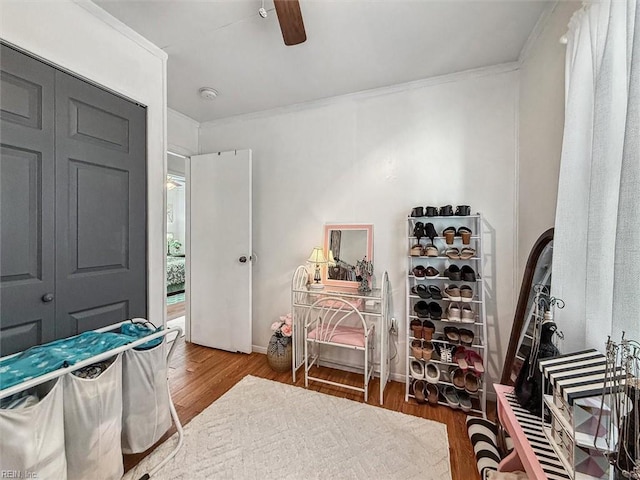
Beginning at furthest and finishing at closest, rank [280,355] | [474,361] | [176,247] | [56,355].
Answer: [176,247], [280,355], [474,361], [56,355]

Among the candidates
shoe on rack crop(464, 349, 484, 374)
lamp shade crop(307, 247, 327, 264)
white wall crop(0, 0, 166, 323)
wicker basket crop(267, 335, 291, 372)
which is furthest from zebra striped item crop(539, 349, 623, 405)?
white wall crop(0, 0, 166, 323)

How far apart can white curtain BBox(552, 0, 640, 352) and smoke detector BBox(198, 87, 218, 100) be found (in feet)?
7.82

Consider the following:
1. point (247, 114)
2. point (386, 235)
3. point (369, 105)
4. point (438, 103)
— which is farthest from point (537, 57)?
point (247, 114)

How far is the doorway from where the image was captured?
12.7 feet

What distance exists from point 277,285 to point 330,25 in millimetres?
2146

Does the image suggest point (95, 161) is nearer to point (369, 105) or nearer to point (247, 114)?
point (247, 114)

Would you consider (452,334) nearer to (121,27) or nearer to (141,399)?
(141,399)

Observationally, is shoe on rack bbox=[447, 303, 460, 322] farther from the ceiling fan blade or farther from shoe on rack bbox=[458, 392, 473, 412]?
the ceiling fan blade

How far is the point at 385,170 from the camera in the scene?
2.20 m

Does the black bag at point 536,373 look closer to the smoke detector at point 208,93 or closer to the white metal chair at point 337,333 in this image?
the white metal chair at point 337,333

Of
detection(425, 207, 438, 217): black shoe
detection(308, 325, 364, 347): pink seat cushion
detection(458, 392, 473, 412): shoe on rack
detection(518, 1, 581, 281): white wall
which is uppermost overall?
detection(518, 1, 581, 281): white wall

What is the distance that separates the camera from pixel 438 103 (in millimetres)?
2047

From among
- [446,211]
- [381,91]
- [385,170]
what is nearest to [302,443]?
[446,211]

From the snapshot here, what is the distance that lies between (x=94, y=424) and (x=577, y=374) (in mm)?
1820
